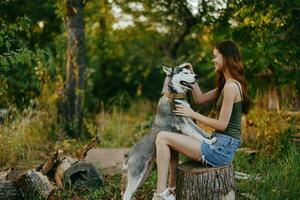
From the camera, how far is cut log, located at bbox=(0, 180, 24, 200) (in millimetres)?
5531

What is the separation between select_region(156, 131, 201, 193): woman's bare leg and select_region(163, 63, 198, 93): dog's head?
48 cm

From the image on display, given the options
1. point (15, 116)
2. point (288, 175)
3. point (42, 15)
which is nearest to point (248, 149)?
point (288, 175)

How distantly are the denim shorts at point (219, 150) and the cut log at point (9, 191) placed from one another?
2038 millimetres

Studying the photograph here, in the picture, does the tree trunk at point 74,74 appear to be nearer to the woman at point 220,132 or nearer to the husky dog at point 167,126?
the husky dog at point 167,126

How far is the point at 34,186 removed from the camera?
547cm

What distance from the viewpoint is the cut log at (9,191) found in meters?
5.53

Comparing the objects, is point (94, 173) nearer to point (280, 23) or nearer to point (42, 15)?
point (280, 23)

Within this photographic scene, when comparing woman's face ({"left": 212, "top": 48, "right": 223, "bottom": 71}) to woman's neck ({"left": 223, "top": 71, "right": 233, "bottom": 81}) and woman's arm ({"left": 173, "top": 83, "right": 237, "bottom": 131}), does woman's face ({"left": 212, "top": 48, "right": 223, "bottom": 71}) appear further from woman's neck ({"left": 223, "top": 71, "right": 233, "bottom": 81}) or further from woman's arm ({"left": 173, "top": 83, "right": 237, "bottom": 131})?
woman's arm ({"left": 173, "top": 83, "right": 237, "bottom": 131})

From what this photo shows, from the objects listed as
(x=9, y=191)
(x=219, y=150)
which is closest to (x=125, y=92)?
(x=9, y=191)

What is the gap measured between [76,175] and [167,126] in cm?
177

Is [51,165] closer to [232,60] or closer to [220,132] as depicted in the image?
[220,132]

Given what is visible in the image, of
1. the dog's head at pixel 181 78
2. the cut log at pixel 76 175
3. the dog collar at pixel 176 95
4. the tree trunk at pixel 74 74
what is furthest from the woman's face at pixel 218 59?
the tree trunk at pixel 74 74

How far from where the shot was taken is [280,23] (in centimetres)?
768

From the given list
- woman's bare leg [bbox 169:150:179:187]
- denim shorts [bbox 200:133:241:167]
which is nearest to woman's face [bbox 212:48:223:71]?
denim shorts [bbox 200:133:241:167]
